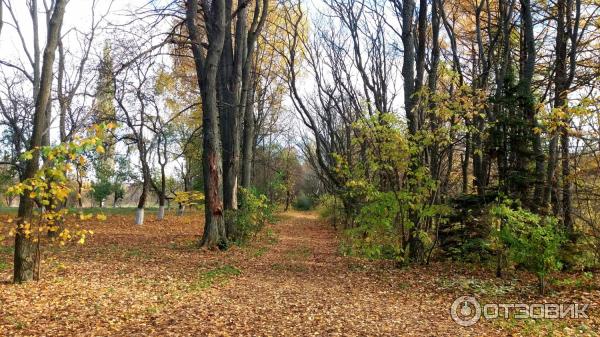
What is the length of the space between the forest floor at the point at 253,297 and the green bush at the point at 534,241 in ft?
1.68

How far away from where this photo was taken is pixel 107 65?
28.1 feet

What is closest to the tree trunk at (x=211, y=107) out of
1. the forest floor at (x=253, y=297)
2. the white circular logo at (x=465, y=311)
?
the forest floor at (x=253, y=297)

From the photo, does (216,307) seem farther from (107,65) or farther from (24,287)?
(107,65)

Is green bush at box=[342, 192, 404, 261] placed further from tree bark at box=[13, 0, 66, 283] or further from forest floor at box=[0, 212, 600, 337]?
tree bark at box=[13, 0, 66, 283]

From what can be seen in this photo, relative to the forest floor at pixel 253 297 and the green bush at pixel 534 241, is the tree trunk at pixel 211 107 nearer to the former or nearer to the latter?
the forest floor at pixel 253 297

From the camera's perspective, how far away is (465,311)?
573cm

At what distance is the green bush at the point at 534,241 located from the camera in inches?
238

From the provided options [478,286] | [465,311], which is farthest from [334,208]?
[465,311]

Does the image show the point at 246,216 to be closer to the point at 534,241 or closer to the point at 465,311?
the point at 465,311

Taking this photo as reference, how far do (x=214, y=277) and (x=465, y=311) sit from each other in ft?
14.0

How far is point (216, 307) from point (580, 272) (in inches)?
269

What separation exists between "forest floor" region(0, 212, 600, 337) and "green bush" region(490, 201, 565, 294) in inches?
20.1

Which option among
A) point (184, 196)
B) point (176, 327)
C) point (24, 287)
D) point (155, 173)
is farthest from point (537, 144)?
point (155, 173)

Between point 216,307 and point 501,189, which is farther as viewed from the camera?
point 501,189
